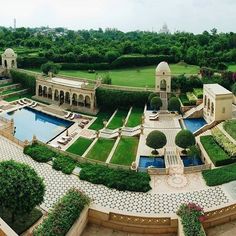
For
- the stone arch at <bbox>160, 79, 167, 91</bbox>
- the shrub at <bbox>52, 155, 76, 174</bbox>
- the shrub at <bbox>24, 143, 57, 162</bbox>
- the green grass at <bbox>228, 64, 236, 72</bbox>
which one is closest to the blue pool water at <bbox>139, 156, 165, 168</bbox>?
the shrub at <bbox>52, 155, 76, 174</bbox>

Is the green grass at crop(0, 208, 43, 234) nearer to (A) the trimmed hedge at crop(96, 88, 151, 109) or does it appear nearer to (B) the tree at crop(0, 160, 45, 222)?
(B) the tree at crop(0, 160, 45, 222)

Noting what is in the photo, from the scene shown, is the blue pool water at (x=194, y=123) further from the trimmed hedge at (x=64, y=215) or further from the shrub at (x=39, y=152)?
the trimmed hedge at (x=64, y=215)

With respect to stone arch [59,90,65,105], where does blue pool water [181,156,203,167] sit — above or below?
below

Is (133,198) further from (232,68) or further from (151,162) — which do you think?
(232,68)

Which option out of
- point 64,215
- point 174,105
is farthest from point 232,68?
point 64,215

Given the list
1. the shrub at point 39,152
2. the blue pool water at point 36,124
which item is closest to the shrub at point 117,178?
the shrub at point 39,152

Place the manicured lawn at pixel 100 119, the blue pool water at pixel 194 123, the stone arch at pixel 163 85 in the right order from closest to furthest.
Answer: the blue pool water at pixel 194 123 → the manicured lawn at pixel 100 119 → the stone arch at pixel 163 85

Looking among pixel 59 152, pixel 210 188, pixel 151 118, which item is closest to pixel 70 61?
pixel 151 118
